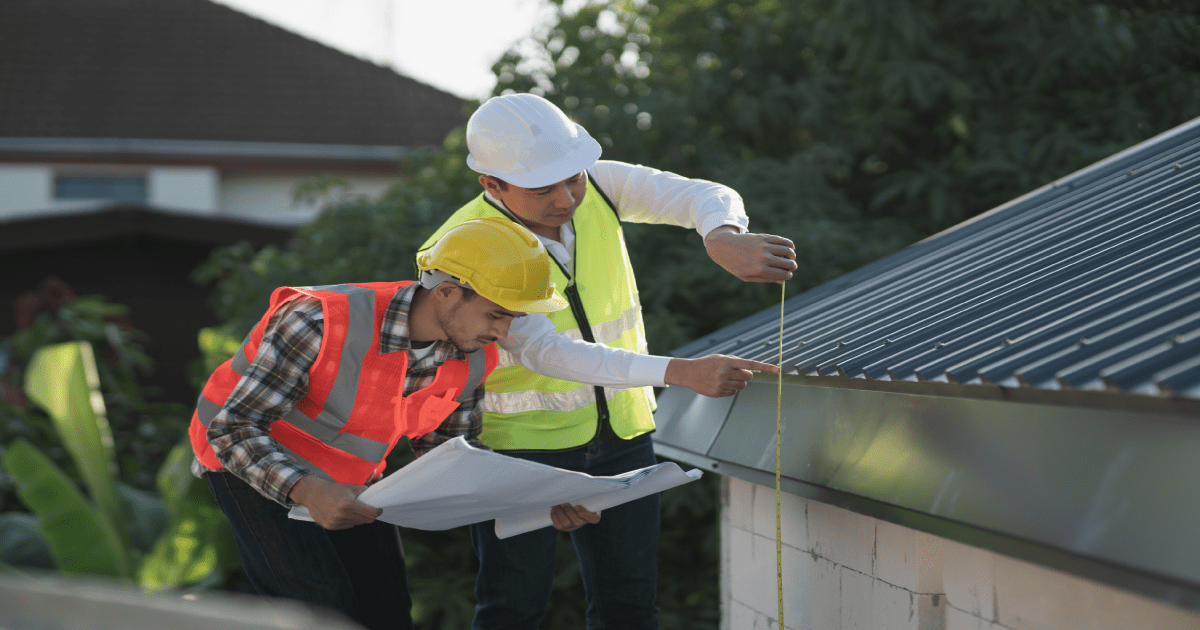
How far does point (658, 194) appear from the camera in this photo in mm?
3238

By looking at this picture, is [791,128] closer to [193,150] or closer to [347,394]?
[347,394]

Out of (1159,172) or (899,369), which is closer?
(899,369)

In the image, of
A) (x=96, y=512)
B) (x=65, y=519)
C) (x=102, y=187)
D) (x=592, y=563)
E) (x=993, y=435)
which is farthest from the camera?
(x=102, y=187)

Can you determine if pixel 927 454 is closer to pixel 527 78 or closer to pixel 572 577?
pixel 572 577

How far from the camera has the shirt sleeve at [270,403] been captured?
2.36 meters

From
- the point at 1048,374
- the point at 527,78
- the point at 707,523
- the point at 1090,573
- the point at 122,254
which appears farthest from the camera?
the point at 122,254

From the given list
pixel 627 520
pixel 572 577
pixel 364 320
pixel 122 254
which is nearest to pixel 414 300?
pixel 364 320

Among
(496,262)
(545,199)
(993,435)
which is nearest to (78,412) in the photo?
(545,199)

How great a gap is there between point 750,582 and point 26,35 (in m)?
21.4

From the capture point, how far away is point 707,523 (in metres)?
6.81

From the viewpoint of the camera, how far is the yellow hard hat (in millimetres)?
2520

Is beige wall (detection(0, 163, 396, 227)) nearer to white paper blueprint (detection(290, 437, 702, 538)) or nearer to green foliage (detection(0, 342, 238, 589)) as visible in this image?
green foliage (detection(0, 342, 238, 589))

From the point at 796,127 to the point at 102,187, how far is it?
43.2 ft

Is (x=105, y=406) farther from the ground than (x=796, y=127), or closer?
closer
